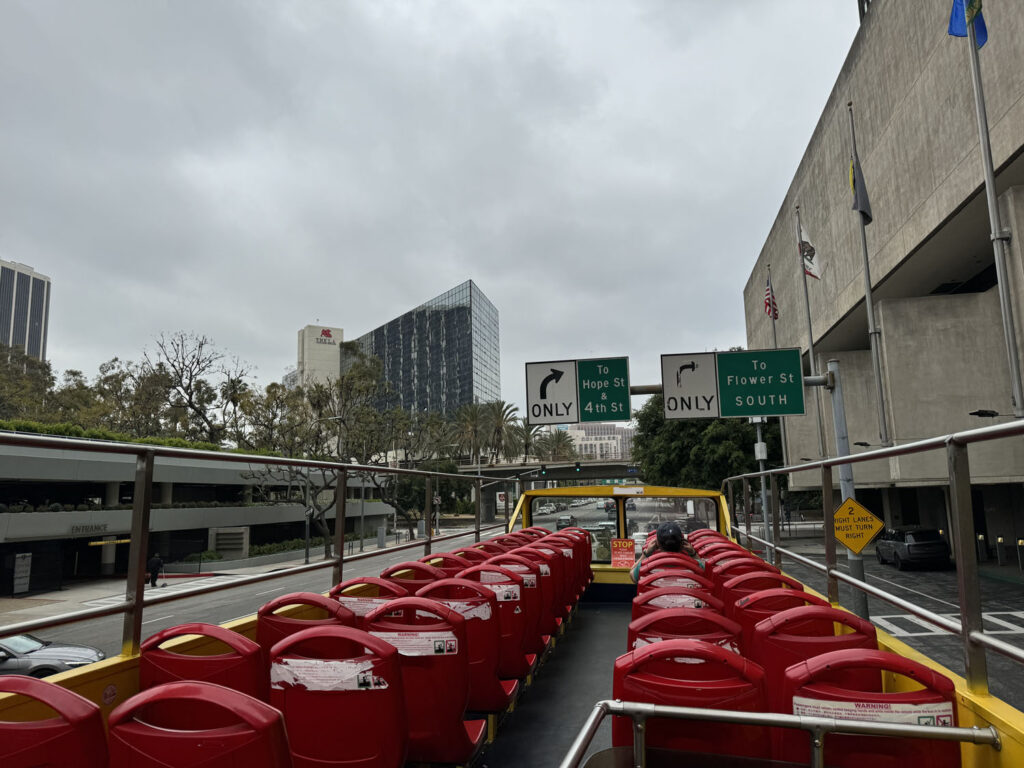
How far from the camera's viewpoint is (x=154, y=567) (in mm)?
4047

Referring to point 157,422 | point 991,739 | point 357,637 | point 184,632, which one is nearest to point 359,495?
point 184,632

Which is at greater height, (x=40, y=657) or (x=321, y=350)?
(x=321, y=350)

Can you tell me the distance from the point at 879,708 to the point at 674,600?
5.91 feet

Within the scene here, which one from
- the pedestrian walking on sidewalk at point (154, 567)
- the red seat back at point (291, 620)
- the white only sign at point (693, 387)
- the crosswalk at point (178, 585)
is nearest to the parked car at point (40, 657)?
the pedestrian walking on sidewalk at point (154, 567)

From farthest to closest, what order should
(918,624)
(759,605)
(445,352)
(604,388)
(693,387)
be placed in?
1. (445,352)
2. (918,624)
3. (604,388)
4. (693,387)
5. (759,605)

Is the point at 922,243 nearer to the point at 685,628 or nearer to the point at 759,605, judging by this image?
the point at 759,605

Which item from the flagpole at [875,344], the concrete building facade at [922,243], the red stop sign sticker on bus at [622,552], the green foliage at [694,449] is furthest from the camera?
the green foliage at [694,449]

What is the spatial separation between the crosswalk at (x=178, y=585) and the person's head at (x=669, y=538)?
350 centimetres

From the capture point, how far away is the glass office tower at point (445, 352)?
427 ft

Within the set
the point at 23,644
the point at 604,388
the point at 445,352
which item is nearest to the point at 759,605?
the point at 604,388

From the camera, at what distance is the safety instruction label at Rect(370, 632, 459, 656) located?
2932 mm

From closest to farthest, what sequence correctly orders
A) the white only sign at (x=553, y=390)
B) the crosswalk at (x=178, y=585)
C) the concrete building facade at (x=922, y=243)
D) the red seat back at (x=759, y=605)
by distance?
the crosswalk at (x=178, y=585) < the red seat back at (x=759, y=605) < the white only sign at (x=553, y=390) < the concrete building facade at (x=922, y=243)

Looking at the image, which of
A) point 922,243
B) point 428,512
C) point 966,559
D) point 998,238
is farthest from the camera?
point 922,243

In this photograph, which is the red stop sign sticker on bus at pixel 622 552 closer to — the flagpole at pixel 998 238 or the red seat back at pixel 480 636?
the red seat back at pixel 480 636
